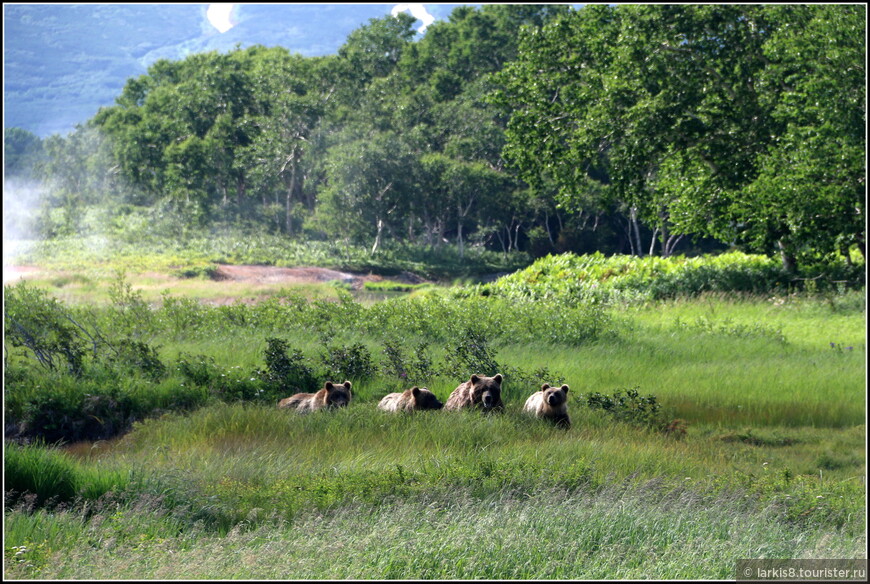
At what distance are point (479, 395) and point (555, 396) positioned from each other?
31.5 inches

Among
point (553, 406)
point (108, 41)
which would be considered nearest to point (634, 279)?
point (553, 406)

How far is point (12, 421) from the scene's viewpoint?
9078mm

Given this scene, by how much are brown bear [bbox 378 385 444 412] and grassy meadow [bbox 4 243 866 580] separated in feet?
0.75

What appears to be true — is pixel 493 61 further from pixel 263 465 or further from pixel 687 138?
pixel 263 465

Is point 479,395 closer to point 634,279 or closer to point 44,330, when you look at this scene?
point 634,279

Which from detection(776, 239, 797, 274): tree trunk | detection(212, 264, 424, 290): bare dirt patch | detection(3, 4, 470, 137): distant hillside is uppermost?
detection(3, 4, 470, 137): distant hillside

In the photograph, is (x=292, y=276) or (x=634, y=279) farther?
(x=634, y=279)

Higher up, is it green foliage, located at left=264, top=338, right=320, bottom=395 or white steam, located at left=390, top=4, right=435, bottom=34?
white steam, located at left=390, top=4, right=435, bottom=34

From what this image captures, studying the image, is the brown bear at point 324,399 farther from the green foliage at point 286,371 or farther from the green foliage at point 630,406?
the green foliage at point 630,406

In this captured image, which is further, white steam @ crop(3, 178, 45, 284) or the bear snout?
white steam @ crop(3, 178, 45, 284)

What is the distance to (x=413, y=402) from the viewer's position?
8727 millimetres

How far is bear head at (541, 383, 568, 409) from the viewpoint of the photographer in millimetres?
8484

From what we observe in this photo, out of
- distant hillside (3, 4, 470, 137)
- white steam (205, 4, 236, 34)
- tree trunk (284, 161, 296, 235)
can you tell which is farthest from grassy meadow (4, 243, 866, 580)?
white steam (205, 4, 236, 34)

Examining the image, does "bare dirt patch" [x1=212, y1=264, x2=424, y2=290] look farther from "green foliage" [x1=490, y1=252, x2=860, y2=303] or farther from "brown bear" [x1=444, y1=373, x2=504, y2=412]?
"brown bear" [x1=444, y1=373, x2=504, y2=412]
